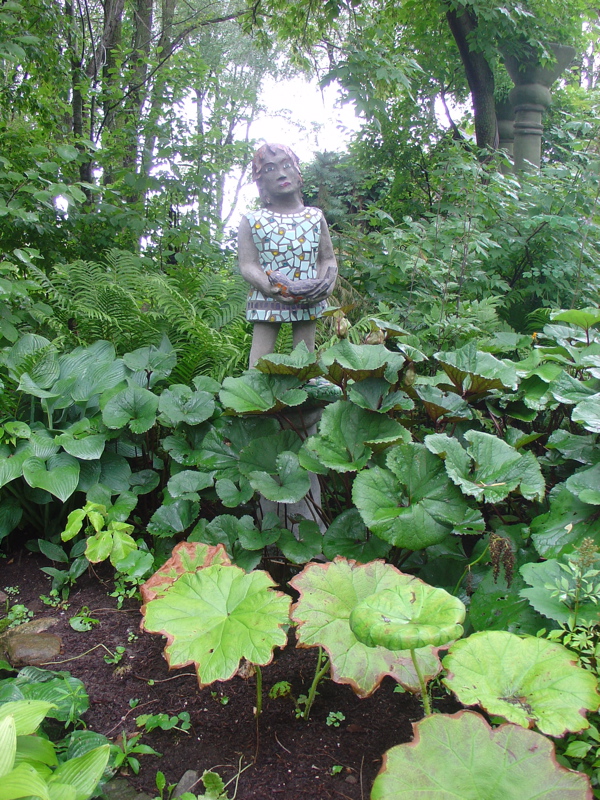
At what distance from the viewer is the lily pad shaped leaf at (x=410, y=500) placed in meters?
1.44

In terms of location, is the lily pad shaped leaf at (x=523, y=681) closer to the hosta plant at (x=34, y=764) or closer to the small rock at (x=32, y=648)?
the hosta plant at (x=34, y=764)

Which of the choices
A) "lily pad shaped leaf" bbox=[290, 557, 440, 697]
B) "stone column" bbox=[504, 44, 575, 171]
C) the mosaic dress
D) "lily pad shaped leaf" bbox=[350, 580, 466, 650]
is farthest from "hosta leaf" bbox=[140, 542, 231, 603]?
"stone column" bbox=[504, 44, 575, 171]

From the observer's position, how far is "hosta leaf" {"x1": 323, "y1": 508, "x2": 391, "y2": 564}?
1659 millimetres

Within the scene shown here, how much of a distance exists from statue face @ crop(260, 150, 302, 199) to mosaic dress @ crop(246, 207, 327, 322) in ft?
0.39

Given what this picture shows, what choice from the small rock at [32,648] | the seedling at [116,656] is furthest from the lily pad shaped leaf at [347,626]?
the small rock at [32,648]

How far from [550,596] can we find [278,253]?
1.89m

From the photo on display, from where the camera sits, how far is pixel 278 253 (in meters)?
2.59

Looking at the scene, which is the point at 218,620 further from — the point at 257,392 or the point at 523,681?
the point at 257,392

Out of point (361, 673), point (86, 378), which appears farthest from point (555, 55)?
point (361, 673)

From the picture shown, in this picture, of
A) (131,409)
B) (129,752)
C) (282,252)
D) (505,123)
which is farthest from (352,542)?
(505,123)

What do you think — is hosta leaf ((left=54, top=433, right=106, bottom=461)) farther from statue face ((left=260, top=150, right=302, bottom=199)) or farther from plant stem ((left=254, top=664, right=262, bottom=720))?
statue face ((left=260, top=150, right=302, bottom=199))

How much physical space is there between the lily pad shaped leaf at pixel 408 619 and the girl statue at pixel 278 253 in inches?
64.1

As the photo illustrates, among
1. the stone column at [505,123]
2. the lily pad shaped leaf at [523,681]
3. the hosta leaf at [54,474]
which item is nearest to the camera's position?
the lily pad shaped leaf at [523,681]

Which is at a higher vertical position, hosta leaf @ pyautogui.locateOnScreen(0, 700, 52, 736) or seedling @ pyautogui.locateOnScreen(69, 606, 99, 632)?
hosta leaf @ pyautogui.locateOnScreen(0, 700, 52, 736)
